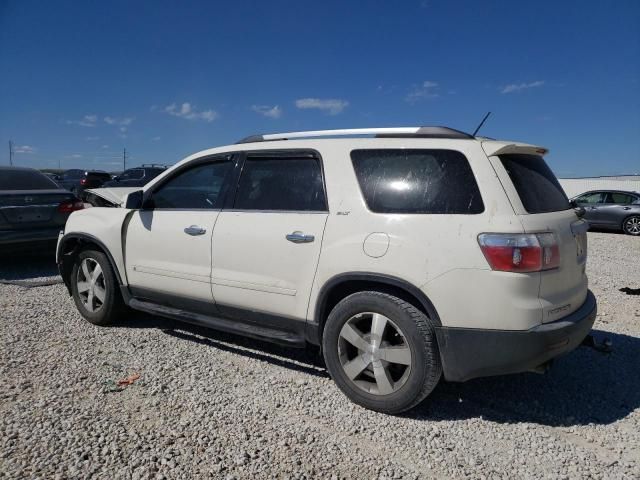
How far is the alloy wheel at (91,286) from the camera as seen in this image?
15.1 feet

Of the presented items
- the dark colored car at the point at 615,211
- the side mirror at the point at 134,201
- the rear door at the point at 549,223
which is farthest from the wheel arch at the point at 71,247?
the dark colored car at the point at 615,211

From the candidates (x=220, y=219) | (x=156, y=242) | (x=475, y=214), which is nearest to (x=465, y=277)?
(x=475, y=214)

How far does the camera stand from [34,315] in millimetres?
4902

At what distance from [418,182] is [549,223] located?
81 cm

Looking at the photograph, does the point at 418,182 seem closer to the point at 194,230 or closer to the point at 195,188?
the point at 194,230

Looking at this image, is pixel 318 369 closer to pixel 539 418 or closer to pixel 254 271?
pixel 254 271

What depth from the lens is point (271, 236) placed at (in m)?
3.36

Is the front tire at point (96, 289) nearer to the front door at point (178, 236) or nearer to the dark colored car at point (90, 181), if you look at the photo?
the front door at point (178, 236)

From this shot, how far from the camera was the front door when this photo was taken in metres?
3.78

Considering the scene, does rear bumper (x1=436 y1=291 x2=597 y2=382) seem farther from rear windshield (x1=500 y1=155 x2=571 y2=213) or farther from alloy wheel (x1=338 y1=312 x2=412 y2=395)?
rear windshield (x1=500 y1=155 x2=571 y2=213)

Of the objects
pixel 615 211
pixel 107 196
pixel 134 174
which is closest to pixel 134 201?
pixel 107 196

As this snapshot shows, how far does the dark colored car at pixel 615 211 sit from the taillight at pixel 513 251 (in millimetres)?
14565

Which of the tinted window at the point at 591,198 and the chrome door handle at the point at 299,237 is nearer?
the chrome door handle at the point at 299,237

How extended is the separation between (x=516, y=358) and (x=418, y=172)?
1.25 m
